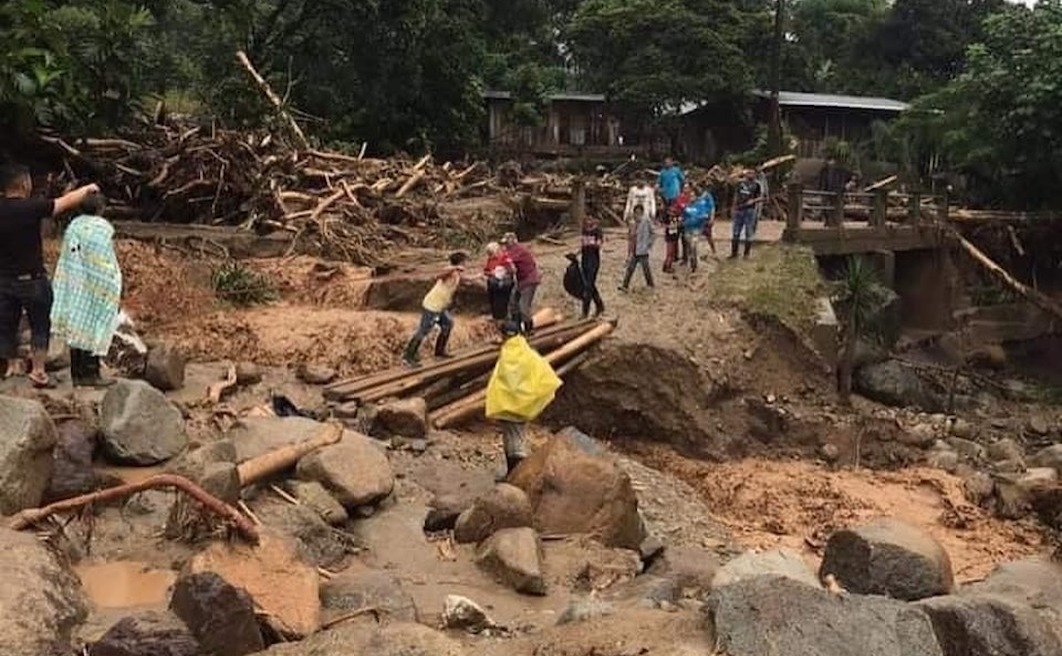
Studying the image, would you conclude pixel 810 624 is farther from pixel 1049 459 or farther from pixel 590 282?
pixel 1049 459

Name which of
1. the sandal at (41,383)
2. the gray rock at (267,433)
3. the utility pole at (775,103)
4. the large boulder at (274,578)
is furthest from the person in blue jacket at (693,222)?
the utility pole at (775,103)

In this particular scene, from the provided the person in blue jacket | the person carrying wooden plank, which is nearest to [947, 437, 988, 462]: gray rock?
the person in blue jacket

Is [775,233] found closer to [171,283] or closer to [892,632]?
[171,283]

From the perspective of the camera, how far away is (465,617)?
20.3 feet

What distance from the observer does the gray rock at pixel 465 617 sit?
6.16 meters

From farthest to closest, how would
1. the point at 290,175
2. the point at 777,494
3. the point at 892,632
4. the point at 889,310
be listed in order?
the point at 889,310
the point at 290,175
the point at 777,494
the point at 892,632

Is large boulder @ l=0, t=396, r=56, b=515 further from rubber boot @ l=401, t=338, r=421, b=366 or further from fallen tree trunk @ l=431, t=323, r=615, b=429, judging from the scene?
rubber boot @ l=401, t=338, r=421, b=366

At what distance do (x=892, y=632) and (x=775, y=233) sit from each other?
61.2ft

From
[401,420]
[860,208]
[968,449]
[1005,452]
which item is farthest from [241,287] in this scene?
[860,208]

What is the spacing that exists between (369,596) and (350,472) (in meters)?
2.28

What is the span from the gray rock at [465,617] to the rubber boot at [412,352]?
6096 millimetres

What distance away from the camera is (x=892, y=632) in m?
4.92

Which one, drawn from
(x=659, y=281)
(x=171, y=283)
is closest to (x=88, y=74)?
(x=171, y=283)

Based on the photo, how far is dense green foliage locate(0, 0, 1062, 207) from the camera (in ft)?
51.5
